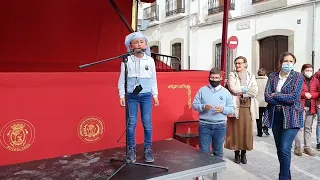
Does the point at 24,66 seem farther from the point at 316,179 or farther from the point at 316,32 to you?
the point at 316,32

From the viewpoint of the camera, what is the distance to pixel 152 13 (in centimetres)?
1830

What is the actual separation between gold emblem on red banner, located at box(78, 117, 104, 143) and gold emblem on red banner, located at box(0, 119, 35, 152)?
0.53 metres

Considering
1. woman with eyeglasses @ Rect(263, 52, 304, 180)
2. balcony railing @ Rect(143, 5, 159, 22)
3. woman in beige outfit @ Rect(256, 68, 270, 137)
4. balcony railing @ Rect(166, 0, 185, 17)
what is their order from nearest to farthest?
1. woman with eyeglasses @ Rect(263, 52, 304, 180)
2. woman in beige outfit @ Rect(256, 68, 270, 137)
3. balcony railing @ Rect(166, 0, 185, 17)
4. balcony railing @ Rect(143, 5, 159, 22)

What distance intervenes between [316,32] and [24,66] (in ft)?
27.8

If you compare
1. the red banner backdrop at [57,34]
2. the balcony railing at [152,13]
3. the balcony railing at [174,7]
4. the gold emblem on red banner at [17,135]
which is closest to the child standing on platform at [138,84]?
the gold emblem on red banner at [17,135]

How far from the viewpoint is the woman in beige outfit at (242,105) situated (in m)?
4.22

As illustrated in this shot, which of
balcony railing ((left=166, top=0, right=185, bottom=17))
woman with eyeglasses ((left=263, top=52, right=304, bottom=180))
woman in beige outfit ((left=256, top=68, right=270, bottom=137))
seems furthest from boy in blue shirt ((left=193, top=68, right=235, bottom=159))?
balcony railing ((left=166, top=0, right=185, bottom=17))

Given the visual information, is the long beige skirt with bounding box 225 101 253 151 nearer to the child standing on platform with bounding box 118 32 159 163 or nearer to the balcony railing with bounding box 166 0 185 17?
the child standing on platform with bounding box 118 32 159 163

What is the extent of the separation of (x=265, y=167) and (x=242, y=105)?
928 millimetres

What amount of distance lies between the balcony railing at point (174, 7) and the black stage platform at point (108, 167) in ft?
42.9

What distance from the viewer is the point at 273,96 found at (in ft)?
10.9

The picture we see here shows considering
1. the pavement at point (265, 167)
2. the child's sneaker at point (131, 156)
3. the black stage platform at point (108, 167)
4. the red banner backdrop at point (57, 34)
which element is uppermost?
the red banner backdrop at point (57, 34)

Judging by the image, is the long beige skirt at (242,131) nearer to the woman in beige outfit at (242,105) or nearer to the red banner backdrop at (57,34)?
the woman in beige outfit at (242,105)

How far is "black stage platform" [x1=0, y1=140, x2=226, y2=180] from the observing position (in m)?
2.64
